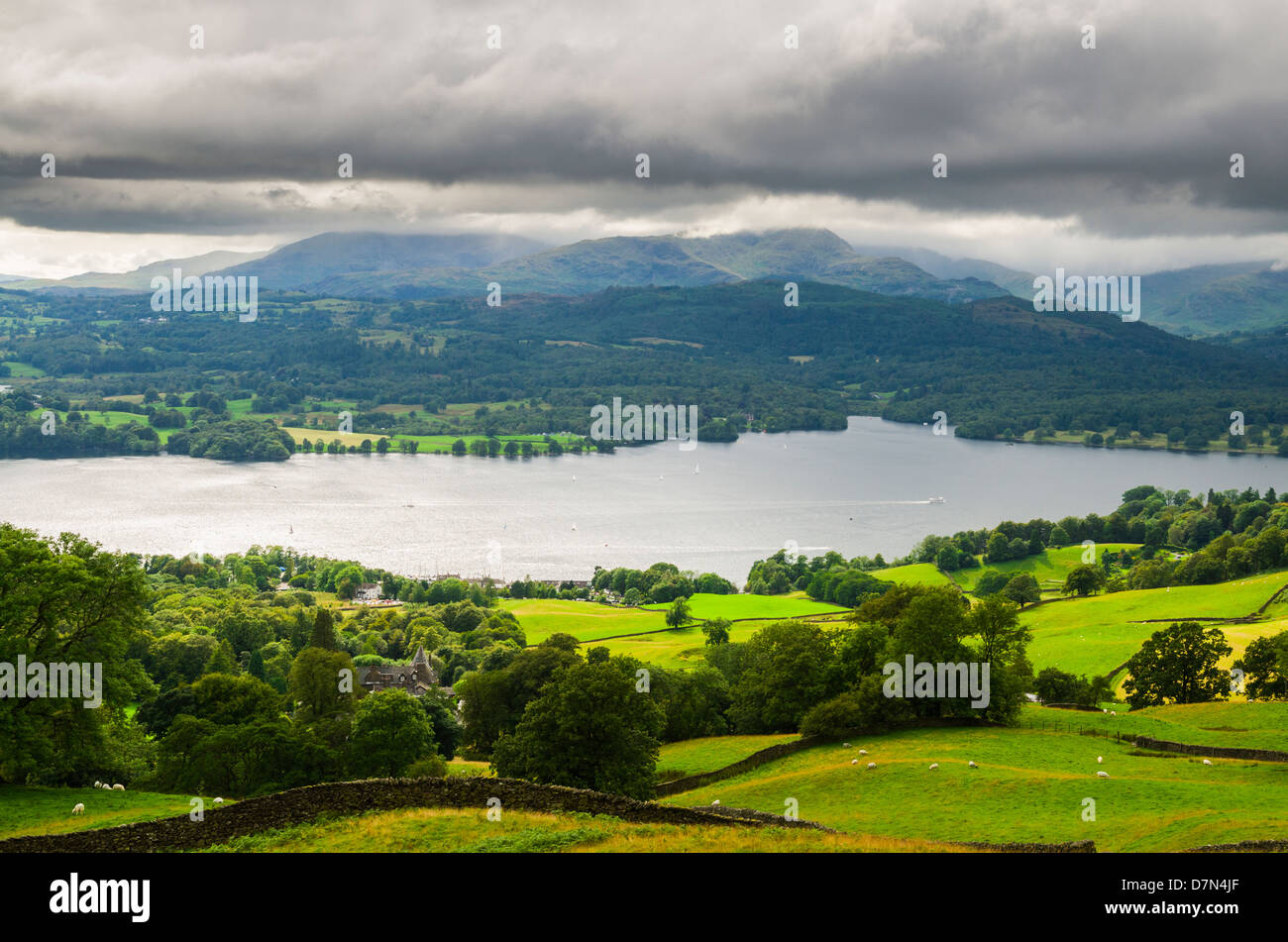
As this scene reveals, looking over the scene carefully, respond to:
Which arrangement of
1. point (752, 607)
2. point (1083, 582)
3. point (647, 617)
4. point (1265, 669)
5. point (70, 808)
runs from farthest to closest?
point (752, 607)
point (647, 617)
point (1083, 582)
point (1265, 669)
point (70, 808)

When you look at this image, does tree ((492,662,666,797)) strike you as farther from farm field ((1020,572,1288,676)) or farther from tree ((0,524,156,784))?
farm field ((1020,572,1288,676))

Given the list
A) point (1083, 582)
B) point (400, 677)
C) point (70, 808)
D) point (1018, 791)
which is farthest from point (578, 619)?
point (70, 808)

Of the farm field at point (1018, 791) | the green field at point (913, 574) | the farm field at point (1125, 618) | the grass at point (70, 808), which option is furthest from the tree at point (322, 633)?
the green field at point (913, 574)

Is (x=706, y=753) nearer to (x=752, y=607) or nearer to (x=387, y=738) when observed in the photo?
(x=387, y=738)

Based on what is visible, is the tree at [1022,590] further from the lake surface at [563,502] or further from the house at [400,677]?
the house at [400,677]

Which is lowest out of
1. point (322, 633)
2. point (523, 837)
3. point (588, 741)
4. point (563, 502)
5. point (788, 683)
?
point (322, 633)

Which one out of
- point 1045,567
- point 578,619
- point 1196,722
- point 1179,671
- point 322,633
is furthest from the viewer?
point 1045,567

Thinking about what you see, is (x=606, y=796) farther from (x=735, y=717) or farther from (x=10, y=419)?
(x=10, y=419)
